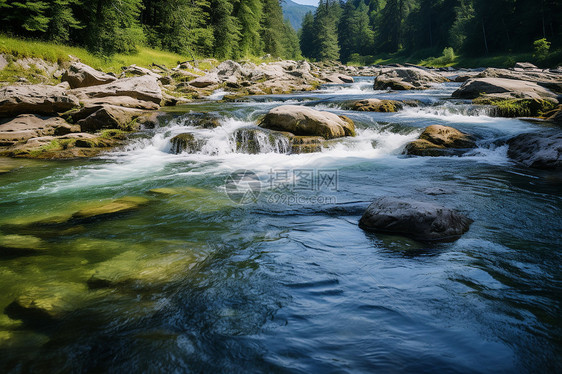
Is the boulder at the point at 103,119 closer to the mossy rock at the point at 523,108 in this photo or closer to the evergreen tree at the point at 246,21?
the mossy rock at the point at 523,108

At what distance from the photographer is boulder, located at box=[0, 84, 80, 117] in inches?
440

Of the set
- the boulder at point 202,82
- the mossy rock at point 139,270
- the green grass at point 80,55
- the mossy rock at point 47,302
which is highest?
the green grass at point 80,55

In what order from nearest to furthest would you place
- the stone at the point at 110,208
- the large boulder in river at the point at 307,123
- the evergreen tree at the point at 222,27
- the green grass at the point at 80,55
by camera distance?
the stone at the point at 110,208
the large boulder in river at the point at 307,123
the green grass at the point at 80,55
the evergreen tree at the point at 222,27

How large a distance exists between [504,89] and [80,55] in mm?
27142

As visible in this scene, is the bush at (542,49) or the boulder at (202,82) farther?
the bush at (542,49)

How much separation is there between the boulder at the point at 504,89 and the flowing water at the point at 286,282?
912cm

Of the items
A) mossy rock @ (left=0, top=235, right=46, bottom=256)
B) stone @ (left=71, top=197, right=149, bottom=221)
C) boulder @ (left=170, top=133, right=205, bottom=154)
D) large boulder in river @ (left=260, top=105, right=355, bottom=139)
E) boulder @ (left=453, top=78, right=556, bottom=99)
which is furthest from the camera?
boulder @ (left=453, top=78, right=556, bottom=99)

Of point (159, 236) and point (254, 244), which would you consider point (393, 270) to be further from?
point (159, 236)

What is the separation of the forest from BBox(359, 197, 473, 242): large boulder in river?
25161 mm

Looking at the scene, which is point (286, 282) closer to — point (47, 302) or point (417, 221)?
point (417, 221)

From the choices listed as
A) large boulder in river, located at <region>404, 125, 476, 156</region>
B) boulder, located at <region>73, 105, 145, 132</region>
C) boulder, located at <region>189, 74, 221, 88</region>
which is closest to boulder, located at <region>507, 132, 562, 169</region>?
large boulder in river, located at <region>404, 125, 476, 156</region>

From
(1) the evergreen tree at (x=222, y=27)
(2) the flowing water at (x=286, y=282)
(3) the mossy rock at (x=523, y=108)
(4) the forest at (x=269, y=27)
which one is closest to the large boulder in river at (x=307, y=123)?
(2) the flowing water at (x=286, y=282)

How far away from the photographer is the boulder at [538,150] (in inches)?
310

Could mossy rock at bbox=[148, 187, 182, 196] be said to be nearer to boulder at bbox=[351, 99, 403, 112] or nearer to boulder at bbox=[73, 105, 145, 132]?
boulder at bbox=[73, 105, 145, 132]
